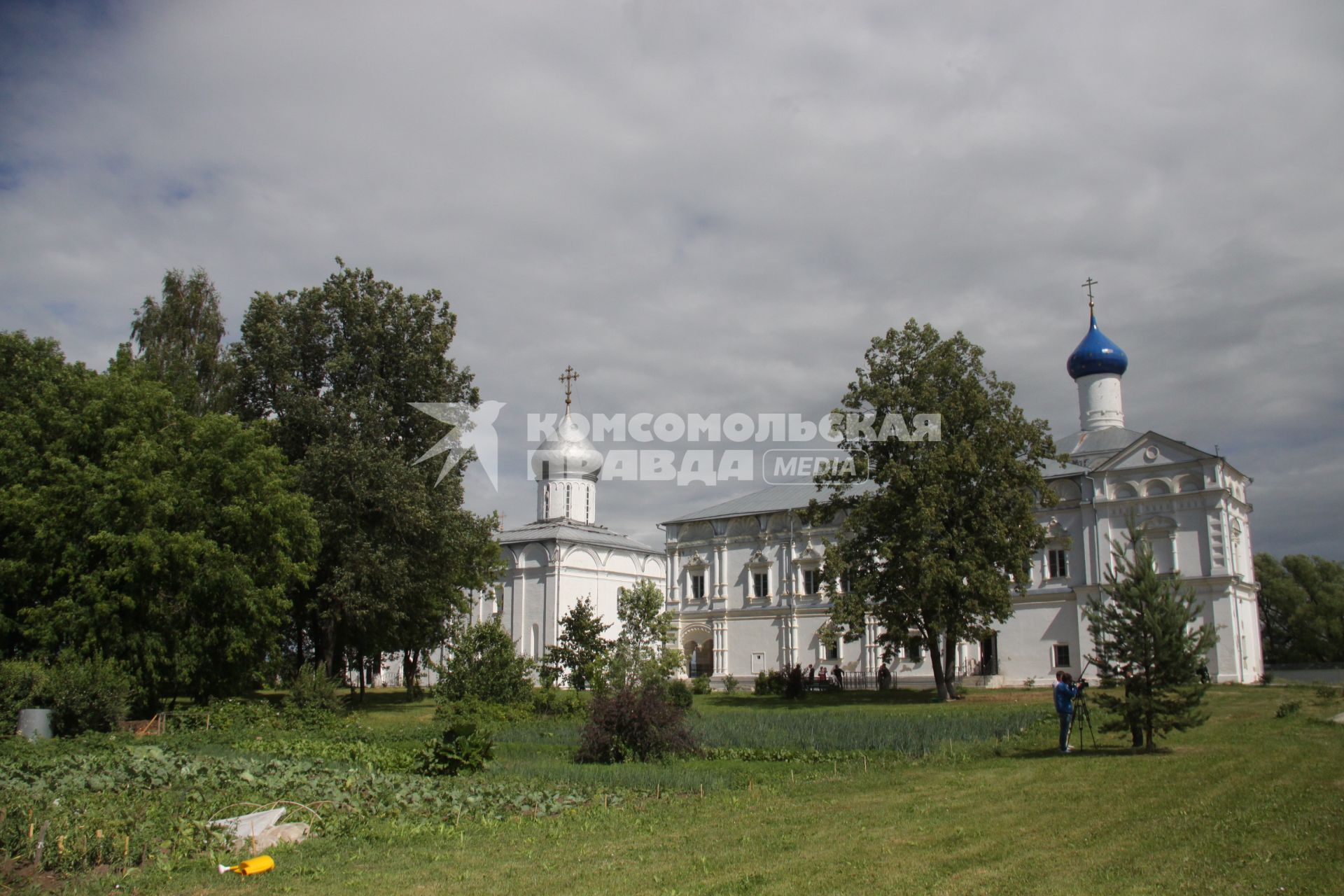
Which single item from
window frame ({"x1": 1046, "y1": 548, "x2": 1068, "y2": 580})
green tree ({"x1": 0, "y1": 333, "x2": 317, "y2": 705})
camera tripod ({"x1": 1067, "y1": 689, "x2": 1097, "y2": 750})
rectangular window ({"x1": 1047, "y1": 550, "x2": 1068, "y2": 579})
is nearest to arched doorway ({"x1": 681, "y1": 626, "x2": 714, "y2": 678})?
window frame ({"x1": 1046, "y1": 548, "x2": 1068, "y2": 580})

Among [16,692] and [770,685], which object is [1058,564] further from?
[16,692]

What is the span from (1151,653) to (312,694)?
17.1m

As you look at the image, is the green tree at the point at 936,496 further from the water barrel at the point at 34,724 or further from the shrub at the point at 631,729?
the water barrel at the point at 34,724

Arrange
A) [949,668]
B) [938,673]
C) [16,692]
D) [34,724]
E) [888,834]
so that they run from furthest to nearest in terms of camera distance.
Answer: [949,668], [938,673], [16,692], [34,724], [888,834]

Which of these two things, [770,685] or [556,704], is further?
[770,685]

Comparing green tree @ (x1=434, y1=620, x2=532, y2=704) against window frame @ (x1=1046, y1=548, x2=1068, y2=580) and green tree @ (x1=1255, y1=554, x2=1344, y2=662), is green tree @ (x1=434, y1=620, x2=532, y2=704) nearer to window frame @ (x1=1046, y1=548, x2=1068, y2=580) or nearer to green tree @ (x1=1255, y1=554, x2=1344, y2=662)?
window frame @ (x1=1046, y1=548, x2=1068, y2=580)

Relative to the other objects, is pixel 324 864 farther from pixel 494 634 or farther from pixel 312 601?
pixel 312 601

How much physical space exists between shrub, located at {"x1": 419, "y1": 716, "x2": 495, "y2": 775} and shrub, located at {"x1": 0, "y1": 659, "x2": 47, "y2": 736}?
8.69m

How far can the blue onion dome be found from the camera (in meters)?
40.1

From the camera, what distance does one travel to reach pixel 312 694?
71.8 feet

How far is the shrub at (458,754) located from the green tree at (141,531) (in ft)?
32.3

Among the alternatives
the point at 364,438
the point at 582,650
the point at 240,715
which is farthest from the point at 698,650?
the point at 240,715

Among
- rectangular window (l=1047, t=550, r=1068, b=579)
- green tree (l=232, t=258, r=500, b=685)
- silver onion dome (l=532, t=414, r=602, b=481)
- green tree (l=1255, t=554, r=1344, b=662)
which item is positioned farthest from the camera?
silver onion dome (l=532, t=414, r=602, b=481)

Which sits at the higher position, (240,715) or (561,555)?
(561,555)
